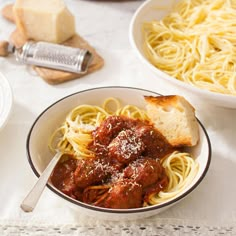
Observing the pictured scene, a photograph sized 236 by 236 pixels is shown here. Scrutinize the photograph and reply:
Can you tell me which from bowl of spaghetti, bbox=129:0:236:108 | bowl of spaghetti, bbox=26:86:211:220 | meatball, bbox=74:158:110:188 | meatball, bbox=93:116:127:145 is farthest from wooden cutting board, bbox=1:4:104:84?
meatball, bbox=74:158:110:188

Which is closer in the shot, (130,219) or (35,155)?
(130,219)

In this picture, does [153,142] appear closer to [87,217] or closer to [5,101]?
[87,217]

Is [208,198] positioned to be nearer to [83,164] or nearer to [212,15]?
[83,164]

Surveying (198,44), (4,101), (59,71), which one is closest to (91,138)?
(4,101)

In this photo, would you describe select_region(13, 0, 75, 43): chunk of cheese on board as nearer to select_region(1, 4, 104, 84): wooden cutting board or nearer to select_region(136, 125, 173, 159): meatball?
select_region(1, 4, 104, 84): wooden cutting board

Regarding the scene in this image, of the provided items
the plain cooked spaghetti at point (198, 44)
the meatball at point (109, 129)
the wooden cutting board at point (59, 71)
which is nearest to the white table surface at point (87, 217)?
the wooden cutting board at point (59, 71)

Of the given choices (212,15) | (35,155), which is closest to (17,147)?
(35,155)
